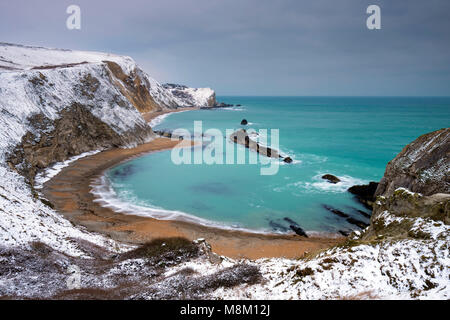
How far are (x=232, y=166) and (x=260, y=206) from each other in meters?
12.7

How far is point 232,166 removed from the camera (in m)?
33.9

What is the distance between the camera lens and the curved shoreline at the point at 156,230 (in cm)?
1482

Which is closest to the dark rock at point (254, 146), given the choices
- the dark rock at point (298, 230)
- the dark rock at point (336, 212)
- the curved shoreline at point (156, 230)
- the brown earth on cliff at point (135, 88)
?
the dark rock at point (336, 212)

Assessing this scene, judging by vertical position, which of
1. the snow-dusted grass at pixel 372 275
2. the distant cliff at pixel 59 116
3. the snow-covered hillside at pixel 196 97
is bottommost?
the snow-dusted grass at pixel 372 275

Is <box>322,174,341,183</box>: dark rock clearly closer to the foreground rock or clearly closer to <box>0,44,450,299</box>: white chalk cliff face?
<box>0,44,450,299</box>: white chalk cliff face

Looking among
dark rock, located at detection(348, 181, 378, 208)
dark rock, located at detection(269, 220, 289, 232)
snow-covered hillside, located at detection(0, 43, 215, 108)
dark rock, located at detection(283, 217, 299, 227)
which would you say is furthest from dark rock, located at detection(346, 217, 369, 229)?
snow-covered hillside, located at detection(0, 43, 215, 108)

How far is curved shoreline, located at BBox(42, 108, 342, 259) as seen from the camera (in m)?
14.8

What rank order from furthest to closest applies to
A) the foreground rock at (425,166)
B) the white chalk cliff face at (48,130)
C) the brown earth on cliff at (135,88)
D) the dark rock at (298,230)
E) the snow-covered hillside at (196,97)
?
the snow-covered hillside at (196,97) < the brown earth on cliff at (135,88) < the dark rock at (298,230) < the foreground rock at (425,166) < the white chalk cliff face at (48,130)

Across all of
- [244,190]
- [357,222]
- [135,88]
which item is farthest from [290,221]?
[135,88]

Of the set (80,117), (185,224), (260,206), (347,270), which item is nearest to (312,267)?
(347,270)

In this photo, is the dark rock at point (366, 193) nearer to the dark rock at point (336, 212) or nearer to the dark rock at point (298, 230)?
the dark rock at point (336, 212)
